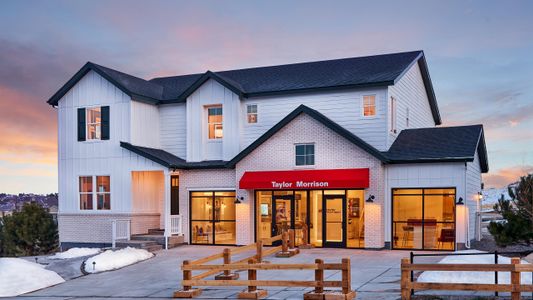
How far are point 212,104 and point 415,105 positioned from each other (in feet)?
34.3

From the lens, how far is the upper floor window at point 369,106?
27547 millimetres

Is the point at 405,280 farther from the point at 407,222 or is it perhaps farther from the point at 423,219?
the point at 407,222

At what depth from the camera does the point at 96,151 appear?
30844 millimetres

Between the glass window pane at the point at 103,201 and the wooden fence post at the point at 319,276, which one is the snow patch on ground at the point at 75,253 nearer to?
the glass window pane at the point at 103,201

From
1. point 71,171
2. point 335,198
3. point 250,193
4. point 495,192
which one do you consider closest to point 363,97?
point 335,198

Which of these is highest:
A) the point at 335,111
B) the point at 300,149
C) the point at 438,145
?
the point at 335,111

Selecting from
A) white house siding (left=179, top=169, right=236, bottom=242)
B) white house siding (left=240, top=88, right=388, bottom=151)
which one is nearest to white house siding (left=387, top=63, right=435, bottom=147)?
white house siding (left=240, top=88, right=388, bottom=151)

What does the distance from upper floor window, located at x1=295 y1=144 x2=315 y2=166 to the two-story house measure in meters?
0.05

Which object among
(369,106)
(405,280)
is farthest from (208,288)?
(369,106)

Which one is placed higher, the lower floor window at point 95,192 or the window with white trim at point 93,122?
the window with white trim at point 93,122

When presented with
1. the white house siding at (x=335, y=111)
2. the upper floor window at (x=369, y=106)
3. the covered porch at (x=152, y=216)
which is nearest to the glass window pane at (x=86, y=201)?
the covered porch at (x=152, y=216)

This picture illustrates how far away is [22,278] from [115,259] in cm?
423

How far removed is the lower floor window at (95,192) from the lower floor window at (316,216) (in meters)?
7.85

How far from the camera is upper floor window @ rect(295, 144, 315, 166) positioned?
1068 inches
